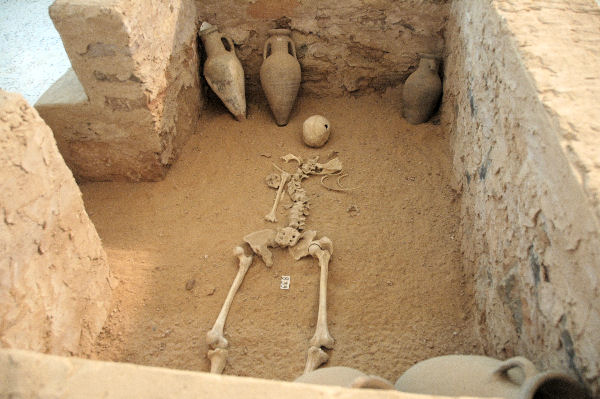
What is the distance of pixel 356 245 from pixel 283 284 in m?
0.57

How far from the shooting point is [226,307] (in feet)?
8.65

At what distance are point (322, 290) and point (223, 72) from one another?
2.31m

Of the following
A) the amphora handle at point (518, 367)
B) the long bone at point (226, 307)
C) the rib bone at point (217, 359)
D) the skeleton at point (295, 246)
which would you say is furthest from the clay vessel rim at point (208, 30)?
the amphora handle at point (518, 367)

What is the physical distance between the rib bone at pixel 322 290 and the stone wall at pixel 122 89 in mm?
1506

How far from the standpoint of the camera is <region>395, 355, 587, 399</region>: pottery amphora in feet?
4.44

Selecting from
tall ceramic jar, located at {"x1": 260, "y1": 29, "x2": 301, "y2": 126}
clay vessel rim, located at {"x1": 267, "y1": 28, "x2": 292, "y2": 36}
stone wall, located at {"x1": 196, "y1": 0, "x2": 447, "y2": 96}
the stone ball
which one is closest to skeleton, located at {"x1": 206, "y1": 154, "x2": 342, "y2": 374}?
the stone ball

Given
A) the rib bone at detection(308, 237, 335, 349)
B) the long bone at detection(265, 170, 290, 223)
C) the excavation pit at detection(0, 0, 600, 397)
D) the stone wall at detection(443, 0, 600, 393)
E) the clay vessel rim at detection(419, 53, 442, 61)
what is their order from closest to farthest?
the stone wall at detection(443, 0, 600, 393) < the excavation pit at detection(0, 0, 600, 397) < the rib bone at detection(308, 237, 335, 349) < the long bone at detection(265, 170, 290, 223) < the clay vessel rim at detection(419, 53, 442, 61)

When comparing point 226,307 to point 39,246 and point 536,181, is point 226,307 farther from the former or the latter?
point 536,181

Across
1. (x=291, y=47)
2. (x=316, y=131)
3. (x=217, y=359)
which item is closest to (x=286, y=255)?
(x=217, y=359)

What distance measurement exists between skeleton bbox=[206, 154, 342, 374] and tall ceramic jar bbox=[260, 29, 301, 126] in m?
0.58

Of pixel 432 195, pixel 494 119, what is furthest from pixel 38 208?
pixel 432 195

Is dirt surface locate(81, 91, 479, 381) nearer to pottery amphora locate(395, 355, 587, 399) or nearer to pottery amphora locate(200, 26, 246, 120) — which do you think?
pottery amphora locate(200, 26, 246, 120)

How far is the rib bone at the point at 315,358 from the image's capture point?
2316 mm

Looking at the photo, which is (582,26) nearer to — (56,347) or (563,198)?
(563,198)
